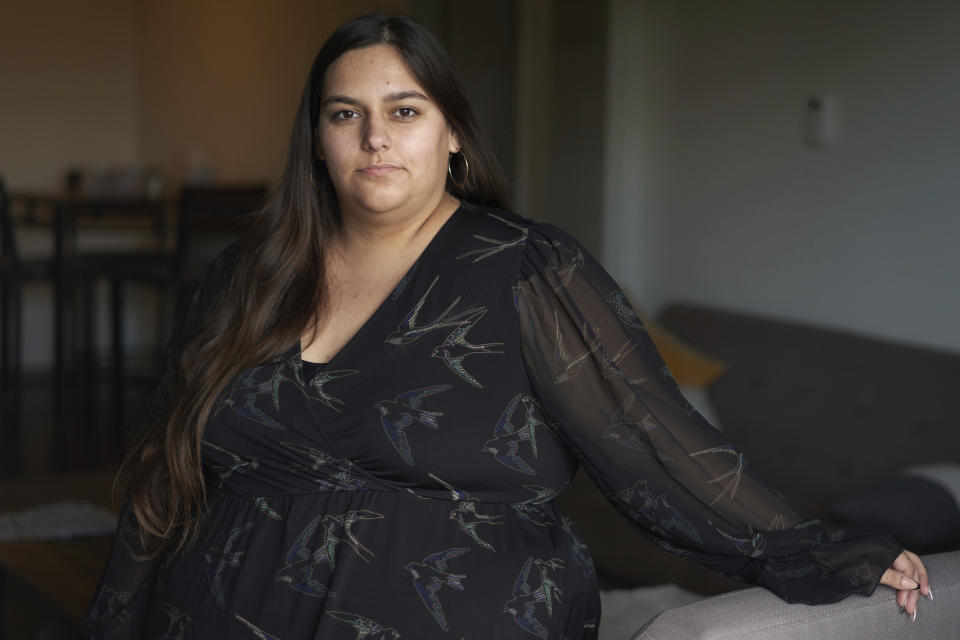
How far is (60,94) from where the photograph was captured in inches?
253

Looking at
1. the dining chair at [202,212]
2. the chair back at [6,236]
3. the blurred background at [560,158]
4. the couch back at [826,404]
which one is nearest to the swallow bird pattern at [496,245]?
the blurred background at [560,158]

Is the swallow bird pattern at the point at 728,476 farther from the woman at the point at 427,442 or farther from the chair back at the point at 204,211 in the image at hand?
the chair back at the point at 204,211

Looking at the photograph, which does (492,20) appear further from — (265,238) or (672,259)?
(265,238)

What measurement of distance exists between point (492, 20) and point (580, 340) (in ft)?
11.8

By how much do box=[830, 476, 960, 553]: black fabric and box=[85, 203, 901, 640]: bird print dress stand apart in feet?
3.18

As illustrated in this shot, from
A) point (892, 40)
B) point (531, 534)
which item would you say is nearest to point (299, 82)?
point (892, 40)

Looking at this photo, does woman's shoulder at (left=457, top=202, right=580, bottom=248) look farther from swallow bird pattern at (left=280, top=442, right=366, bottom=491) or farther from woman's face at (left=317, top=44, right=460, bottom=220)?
swallow bird pattern at (left=280, top=442, right=366, bottom=491)

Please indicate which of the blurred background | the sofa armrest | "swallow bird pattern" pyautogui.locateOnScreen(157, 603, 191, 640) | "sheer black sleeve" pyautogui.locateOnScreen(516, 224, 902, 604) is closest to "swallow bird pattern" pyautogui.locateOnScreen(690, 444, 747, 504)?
"sheer black sleeve" pyautogui.locateOnScreen(516, 224, 902, 604)

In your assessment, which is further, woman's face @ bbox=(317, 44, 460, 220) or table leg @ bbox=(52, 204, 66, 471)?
table leg @ bbox=(52, 204, 66, 471)

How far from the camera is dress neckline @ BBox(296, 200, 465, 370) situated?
4.72 feet

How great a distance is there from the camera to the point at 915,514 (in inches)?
88.9

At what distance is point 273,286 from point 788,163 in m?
2.11

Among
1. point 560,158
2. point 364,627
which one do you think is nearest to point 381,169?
point 364,627

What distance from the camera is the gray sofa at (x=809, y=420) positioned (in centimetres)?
258
